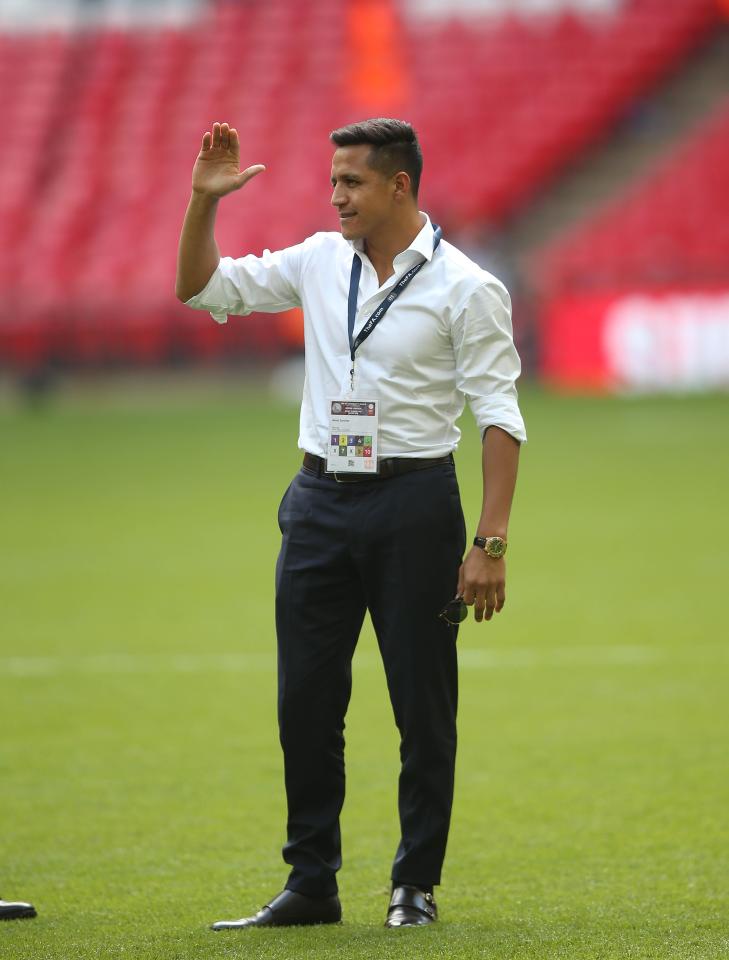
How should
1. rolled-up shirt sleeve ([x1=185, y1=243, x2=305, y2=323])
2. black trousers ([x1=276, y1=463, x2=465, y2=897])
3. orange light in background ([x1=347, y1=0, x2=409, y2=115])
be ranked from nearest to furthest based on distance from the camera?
black trousers ([x1=276, y1=463, x2=465, y2=897]) → rolled-up shirt sleeve ([x1=185, y1=243, x2=305, y2=323]) → orange light in background ([x1=347, y1=0, x2=409, y2=115])

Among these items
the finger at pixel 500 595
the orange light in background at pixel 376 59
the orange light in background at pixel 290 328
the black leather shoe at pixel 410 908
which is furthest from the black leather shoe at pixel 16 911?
the orange light in background at pixel 376 59

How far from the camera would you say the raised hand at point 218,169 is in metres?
4.10

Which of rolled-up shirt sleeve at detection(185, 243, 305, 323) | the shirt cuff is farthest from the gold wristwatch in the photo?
rolled-up shirt sleeve at detection(185, 243, 305, 323)

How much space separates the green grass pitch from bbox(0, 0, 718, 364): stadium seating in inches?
489

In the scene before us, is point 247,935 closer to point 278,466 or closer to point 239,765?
point 239,765

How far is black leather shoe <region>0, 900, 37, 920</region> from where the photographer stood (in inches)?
162

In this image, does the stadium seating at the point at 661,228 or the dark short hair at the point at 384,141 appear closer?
the dark short hair at the point at 384,141

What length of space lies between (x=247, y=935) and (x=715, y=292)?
18.7 meters

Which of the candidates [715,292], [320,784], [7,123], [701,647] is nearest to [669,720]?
[701,647]

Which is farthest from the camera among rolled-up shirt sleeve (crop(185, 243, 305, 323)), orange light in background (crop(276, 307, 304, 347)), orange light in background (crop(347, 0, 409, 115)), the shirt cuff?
orange light in background (crop(347, 0, 409, 115))

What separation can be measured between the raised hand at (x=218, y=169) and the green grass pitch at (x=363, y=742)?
1825 millimetres

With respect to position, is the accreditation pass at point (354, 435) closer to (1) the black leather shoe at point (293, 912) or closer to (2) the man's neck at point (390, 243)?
(2) the man's neck at point (390, 243)

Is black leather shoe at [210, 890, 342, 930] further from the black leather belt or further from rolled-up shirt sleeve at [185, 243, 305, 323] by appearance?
rolled-up shirt sleeve at [185, 243, 305, 323]

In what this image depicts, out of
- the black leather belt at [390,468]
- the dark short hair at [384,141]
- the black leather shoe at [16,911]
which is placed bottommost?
the black leather shoe at [16,911]
